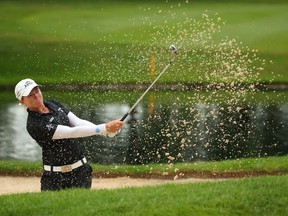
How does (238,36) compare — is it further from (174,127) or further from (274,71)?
(174,127)

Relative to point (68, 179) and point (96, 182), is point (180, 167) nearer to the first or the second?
point (96, 182)

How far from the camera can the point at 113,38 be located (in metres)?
33.2

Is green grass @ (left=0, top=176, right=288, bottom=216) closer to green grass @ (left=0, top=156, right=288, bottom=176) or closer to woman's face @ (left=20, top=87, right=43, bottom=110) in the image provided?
woman's face @ (left=20, top=87, right=43, bottom=110)

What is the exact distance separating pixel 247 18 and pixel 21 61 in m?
11.4

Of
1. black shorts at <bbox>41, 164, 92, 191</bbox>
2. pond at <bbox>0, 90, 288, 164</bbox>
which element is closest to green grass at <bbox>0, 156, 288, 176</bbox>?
pond at <bbox>0, 90, 288, 164</bbox>

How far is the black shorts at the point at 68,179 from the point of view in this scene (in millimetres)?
9914

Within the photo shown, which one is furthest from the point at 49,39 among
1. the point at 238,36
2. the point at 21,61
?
the point at 238,36

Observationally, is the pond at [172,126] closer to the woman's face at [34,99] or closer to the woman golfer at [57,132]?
the woman golfer at [57,132]

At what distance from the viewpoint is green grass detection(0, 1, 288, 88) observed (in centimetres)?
2948

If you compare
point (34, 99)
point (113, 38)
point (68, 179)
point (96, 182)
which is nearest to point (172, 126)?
point (96, 182)

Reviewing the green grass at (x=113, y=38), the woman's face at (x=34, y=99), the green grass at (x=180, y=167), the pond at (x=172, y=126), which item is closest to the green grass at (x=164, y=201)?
the woman's face at (x=34, y=99)

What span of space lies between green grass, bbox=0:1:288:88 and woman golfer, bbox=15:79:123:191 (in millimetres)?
17836

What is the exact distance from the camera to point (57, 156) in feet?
31.9

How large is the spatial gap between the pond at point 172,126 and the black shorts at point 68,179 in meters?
7.17
